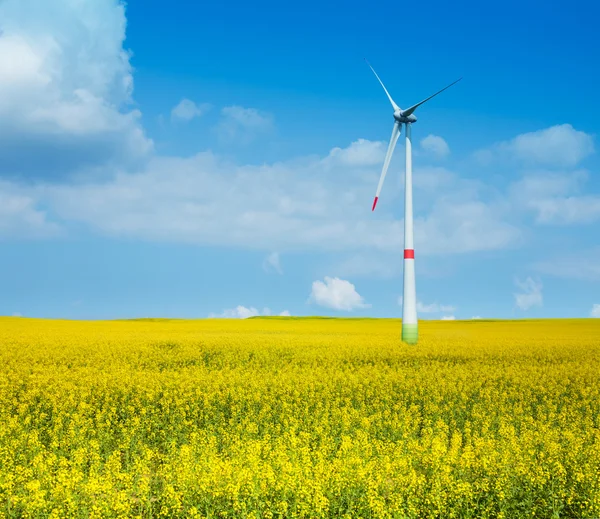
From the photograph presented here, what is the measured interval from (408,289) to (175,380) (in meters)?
25.7

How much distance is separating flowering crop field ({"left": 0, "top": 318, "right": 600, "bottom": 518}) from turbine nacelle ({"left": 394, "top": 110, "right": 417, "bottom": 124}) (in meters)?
22.9

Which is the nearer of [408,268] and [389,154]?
[408,268]

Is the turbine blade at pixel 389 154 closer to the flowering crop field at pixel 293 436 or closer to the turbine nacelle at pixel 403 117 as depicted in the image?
the turbine nacelle at pixel 403 117

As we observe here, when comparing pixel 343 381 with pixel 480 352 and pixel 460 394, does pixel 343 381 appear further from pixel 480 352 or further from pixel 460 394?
pixel 480 352

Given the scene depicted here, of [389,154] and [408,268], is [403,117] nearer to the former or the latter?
[389,154]

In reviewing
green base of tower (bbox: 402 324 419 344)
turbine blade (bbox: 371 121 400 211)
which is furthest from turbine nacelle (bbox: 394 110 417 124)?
green base of tower (bbox: 402 324 419 344)

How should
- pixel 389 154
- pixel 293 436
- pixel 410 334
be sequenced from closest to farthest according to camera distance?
Result: pixel 293 436, pixel 410 334, pixel 389 154

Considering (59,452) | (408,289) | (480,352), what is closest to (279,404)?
(59,452)

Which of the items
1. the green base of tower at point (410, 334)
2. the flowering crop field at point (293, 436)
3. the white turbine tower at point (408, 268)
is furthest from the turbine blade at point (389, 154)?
the flowering crop field at point (293, 436)

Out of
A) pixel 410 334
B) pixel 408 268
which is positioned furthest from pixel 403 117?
pixel 410 334

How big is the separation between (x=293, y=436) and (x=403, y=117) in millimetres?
39165

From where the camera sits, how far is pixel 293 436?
48.8 ft

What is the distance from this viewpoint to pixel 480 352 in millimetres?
37094

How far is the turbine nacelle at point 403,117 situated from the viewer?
48.9 meters
